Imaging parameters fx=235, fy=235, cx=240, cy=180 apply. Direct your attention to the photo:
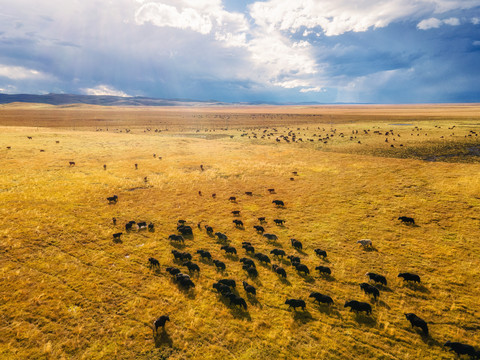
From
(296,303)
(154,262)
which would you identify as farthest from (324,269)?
(154,262)

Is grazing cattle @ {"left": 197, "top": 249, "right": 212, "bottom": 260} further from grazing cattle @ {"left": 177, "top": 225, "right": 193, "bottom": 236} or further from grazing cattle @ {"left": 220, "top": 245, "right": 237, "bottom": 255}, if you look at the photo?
grazing cattle @ {"left": 177, "top": 225, "right": 193, "bottom": 236}

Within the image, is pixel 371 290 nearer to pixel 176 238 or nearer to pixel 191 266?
pixel 191 266

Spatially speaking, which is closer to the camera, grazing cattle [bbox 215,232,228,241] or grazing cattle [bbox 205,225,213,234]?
grazing cattle [bbox 215,232,228,241]

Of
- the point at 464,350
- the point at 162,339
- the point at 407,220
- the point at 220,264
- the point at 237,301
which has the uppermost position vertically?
the point at 407,220

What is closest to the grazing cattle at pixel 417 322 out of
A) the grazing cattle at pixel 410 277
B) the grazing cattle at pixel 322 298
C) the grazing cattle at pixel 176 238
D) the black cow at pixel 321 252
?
the grazing cattle at pixel 410 277

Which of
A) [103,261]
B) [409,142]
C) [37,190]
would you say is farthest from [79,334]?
[409,142]

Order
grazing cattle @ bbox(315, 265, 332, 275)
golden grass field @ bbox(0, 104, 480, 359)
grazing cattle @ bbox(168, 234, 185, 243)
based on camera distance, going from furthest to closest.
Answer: grazing cattle @ bbox(168, 234, 185, 243)
grazing cattle @ bbox(315, 265, 332, 275)
golden grass field @ bbox(0, 104, 480, 359)

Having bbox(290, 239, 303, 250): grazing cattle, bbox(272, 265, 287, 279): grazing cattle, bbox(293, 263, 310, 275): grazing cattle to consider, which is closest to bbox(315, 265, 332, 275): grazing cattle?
bbox(293, 263, 310, 275): grazing cattle
